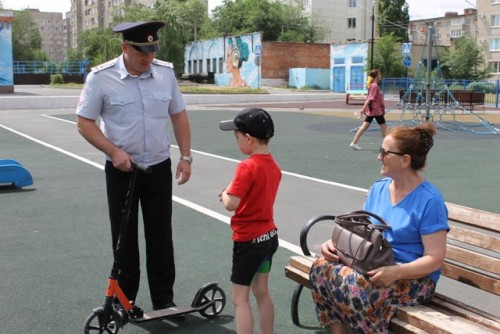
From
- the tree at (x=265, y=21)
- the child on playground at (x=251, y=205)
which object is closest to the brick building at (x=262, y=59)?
the tree at (x=265, y=21)

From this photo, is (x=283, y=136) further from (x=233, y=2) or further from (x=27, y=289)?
(x=233, y=2)

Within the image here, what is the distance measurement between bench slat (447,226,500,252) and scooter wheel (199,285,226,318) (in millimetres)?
1484

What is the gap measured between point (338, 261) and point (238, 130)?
2.80 feet

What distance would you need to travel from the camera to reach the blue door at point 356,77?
5403cm

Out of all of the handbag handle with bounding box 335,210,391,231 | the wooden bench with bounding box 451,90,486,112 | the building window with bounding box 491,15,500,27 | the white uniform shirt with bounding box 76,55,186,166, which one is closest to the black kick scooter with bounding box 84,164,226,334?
the white uniform shirt with bounding box 76,55,186,166

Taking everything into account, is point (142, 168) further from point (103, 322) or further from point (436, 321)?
point (436, 321)

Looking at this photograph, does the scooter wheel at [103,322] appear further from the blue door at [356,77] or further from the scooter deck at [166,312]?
the blue door at [356,77]

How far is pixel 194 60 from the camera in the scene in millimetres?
75875

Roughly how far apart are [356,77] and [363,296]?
2100 inches

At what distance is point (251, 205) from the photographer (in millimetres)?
3352

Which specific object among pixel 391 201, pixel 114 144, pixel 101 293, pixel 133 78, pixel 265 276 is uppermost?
pixel 133 78

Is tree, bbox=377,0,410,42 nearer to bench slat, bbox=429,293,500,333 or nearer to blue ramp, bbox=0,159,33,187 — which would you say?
blue ramp, bbox=0,159,33,187

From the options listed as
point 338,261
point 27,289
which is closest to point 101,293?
point 27,289

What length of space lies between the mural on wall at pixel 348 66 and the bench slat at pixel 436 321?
51.1 m
